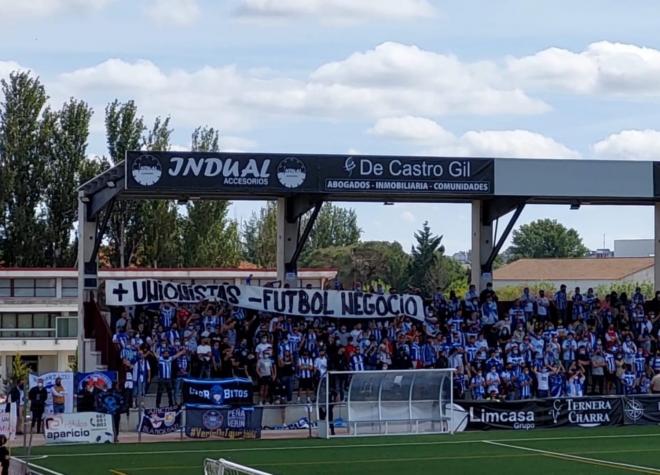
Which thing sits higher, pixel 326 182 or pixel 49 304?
pixel 326 182

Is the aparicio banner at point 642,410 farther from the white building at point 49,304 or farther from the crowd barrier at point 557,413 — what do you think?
the white building at point 49,304

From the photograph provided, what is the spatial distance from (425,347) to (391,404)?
3917 millimetres

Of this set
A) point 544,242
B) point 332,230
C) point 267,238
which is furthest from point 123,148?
point 544,242

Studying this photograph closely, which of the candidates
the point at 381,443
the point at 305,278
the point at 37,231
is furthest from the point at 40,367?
the point at 381,443

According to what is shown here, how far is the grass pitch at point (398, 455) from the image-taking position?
26406mm

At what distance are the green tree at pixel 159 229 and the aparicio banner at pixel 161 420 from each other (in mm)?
35996

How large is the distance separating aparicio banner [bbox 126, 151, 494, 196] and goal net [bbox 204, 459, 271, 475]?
2121cm

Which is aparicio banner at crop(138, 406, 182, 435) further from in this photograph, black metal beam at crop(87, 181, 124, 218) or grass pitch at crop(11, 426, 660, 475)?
black metal beam at crop(87, 181, 124, 218)

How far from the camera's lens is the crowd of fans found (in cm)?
3656

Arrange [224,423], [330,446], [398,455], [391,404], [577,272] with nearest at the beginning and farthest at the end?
1. [398,455]
2. [330,446]
3. [224,423]
4. [391,404]
5. [577,272]

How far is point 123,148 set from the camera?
6900 centimetres

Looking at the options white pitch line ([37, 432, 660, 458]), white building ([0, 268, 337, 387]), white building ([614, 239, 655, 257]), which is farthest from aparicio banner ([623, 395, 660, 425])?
white building ([614, 239, 655, 257])

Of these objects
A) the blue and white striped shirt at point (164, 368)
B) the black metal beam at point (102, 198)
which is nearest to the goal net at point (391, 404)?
the blue and white striped shirt at point (164, 368)

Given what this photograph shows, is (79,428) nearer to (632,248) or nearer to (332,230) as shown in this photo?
(332,230)
